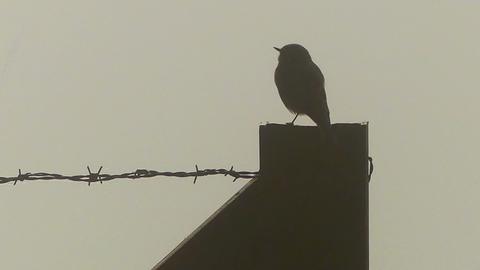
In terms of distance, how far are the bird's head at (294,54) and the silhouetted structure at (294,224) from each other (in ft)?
2.52

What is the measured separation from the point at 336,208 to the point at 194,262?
33cm

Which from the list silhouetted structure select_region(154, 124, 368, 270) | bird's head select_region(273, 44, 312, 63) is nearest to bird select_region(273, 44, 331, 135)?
bird's head select_region(273, 44, 312, 63)

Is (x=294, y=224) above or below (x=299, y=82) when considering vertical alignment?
below

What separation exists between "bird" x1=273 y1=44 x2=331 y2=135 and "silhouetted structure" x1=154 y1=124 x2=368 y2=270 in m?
0.45

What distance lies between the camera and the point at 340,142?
3.50 feet

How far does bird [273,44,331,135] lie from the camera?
62.3 inches

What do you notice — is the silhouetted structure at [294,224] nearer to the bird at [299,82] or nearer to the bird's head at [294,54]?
the bird at [299,82]

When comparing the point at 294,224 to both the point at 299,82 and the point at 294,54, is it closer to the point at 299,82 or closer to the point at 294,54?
the point at 299,82

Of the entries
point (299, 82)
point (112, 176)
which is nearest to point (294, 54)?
point (299, 82)

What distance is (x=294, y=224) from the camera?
1.05 m

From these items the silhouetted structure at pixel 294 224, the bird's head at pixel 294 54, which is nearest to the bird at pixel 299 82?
the bird's head at pixel 294 54

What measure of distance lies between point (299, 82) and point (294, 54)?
0.16 m

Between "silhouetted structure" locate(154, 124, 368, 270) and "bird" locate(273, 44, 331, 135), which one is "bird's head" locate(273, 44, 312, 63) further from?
"silhouetted structure" locate(154, 124, 368, 270)

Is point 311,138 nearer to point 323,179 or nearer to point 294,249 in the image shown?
Result: point 323,179
